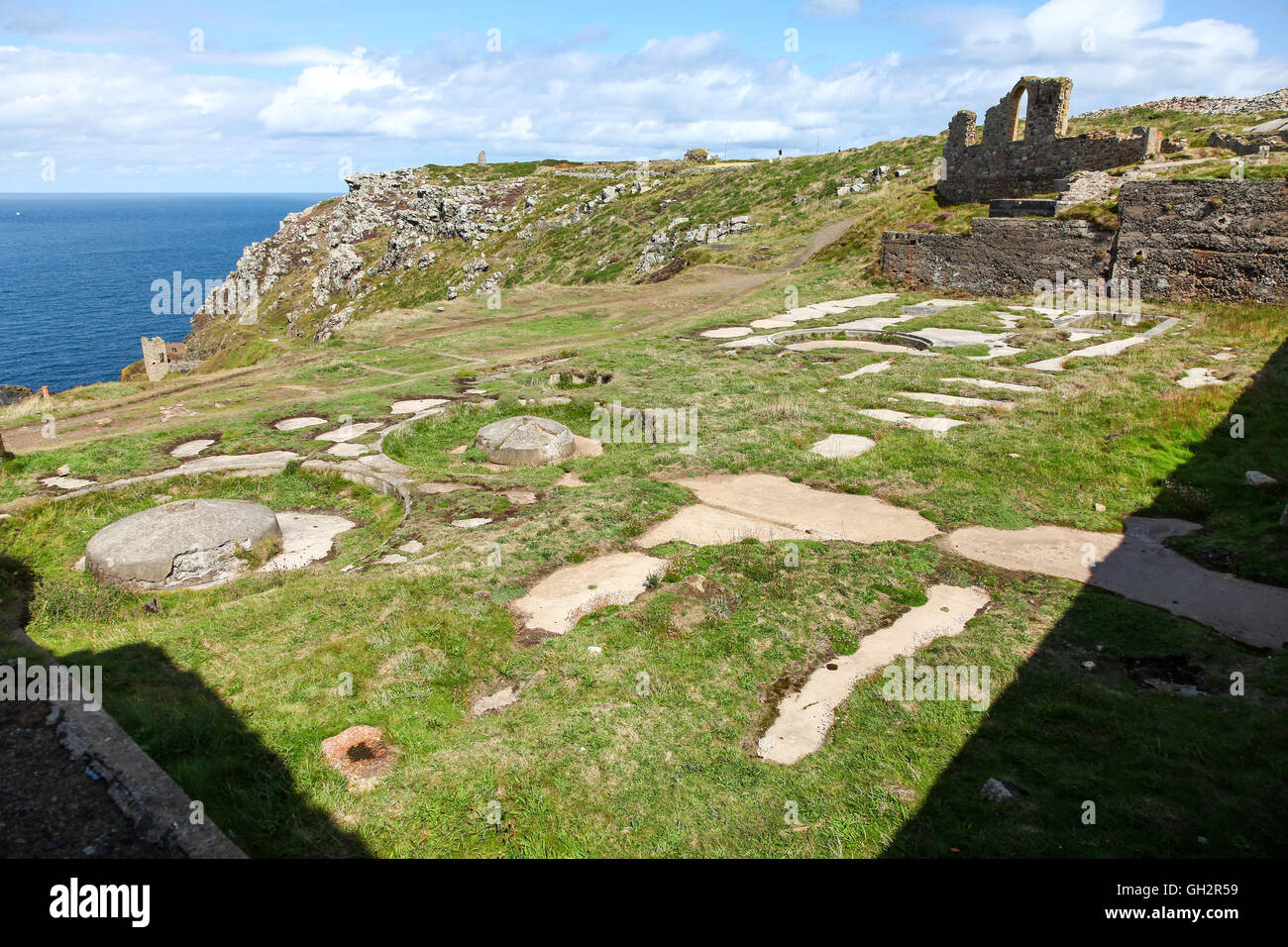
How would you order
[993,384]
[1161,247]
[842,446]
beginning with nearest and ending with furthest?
[842,446]
[993,384]
[1161,247]

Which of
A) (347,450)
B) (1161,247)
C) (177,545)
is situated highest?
(1161,247)

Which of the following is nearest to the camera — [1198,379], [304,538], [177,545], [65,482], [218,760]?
[218,760]

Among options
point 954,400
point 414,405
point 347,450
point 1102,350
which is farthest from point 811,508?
point 1102,350

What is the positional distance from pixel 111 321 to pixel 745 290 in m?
115

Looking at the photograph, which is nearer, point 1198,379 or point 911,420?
point 911,420

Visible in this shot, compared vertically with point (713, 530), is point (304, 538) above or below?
below

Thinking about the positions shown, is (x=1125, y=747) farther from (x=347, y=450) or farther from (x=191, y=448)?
(x=191, y=448)

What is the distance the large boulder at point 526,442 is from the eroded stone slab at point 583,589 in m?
5.55

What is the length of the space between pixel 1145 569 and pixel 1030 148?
30825mm

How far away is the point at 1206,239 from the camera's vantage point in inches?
927

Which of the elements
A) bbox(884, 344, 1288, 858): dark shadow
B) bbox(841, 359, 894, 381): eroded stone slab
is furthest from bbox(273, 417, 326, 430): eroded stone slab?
bbox(884, 344, 1288, 858): dark shadow

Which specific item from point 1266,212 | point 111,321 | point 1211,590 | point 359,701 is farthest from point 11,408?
point 111,321
